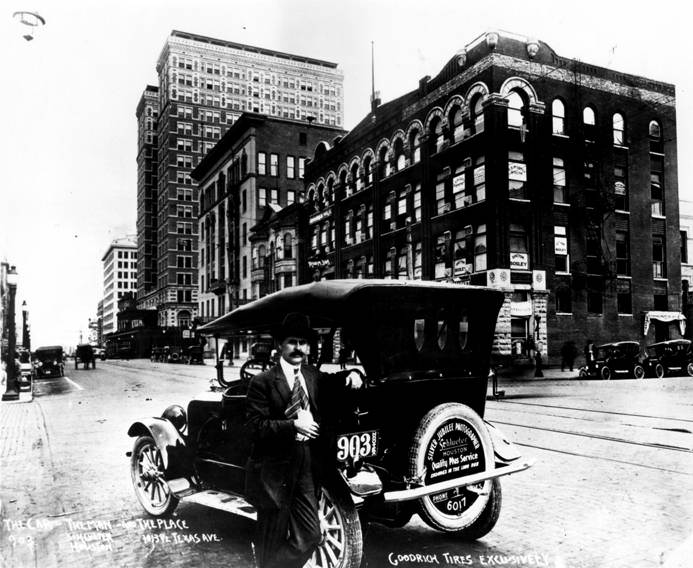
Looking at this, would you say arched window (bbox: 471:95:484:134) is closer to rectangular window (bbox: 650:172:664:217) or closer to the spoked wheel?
rectangular window (bbox: 650:172:664:217)

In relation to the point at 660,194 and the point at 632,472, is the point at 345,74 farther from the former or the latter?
the point at 660,194

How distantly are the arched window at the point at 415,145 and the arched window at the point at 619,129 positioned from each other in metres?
10.3

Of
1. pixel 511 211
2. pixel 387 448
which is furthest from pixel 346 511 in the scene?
pixel 511 211

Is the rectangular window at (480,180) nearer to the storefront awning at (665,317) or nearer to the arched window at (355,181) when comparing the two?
the storefront awning at (665,317)

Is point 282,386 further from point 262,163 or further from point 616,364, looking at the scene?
point 262,163

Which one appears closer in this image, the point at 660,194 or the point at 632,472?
the point at 632,472

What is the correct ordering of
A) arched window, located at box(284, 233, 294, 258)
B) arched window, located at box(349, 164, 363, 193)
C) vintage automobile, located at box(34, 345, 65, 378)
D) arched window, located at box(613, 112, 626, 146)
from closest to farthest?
arched window, located at box(613, 112, 626, 146) → vintage automobile, located at box(34, 345, 65, 378) → arched window, located at box(349, 164, 363, 193) → arched window, located at box(284, 233, 294, 258)

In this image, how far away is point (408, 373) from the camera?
15.4 feet

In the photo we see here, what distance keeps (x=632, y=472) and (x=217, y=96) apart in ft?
32.6

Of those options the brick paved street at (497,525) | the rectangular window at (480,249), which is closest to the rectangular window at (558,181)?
the rectangular window at (480,249)

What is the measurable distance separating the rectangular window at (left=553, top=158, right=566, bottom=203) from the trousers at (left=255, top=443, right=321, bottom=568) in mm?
27907

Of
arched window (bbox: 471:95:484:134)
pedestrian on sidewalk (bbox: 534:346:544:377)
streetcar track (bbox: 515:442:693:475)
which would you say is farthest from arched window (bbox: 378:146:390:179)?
streetcar track (bbox: 515:442:693:475)

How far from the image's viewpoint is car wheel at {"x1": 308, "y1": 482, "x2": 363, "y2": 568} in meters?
Answer: 3.94

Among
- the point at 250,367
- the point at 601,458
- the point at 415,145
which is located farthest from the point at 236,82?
the point at 415,145
